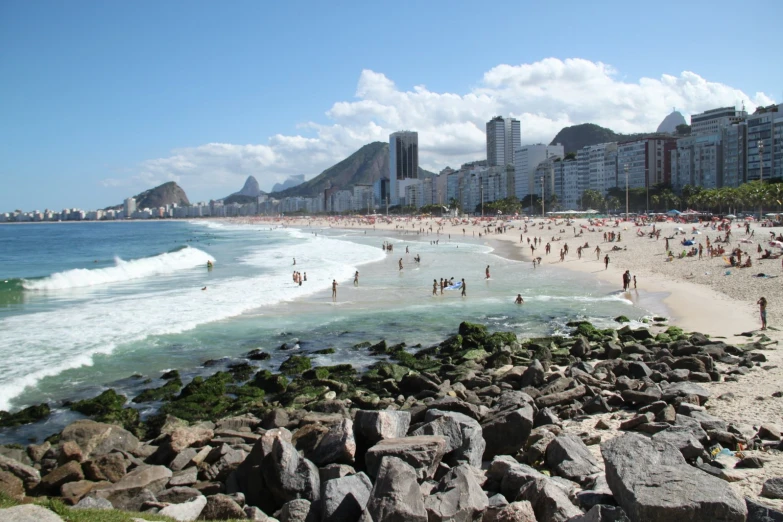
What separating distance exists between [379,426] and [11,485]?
4.60m

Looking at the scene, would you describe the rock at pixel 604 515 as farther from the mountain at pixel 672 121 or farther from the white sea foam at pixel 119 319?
the mountain at pixel 672 121

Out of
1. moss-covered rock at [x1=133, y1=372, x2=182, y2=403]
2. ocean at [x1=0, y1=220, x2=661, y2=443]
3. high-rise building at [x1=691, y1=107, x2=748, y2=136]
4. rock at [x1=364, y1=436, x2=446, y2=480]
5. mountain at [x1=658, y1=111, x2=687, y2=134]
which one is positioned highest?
mountain at [x1=658, y1=111, x2=687, y2=134]

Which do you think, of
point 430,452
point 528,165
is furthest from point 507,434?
point 528,165

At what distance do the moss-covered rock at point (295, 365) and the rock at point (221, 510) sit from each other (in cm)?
778

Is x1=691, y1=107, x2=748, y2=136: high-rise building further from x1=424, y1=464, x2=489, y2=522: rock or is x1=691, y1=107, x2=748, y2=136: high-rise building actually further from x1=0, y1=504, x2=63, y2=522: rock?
x1=0, y1=504, x2=63, y2=522: rock

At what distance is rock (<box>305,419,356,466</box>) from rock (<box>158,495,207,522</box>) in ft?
4.33

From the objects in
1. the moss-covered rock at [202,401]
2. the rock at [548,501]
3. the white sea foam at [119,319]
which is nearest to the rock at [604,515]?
the rock at [548,501]

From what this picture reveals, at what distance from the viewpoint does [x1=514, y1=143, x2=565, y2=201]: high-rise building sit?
164250 mm

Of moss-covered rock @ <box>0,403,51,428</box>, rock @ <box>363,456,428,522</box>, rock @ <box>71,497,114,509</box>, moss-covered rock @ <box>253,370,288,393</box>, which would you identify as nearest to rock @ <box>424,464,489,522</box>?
rock @ <box>363,456,428,522</box>

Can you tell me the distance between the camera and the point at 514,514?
5.29 m

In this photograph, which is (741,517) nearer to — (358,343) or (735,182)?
(358,343)

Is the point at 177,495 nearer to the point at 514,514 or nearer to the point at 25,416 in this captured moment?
the point at 514,514

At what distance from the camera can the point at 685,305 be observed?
21703 millimetres

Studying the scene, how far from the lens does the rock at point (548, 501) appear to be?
17.7 ft
